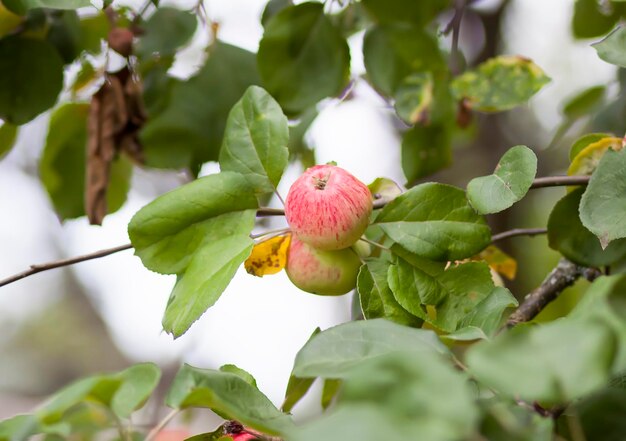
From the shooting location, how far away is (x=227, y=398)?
40 centimetres

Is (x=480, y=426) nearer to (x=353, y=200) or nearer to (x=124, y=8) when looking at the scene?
(x=353, y=200)

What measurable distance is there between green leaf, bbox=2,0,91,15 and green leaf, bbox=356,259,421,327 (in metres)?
0.28

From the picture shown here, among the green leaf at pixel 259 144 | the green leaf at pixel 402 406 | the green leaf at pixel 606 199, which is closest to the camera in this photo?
the green leaf at pixel 402 406

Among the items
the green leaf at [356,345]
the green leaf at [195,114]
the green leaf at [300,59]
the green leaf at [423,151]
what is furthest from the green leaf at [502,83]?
the green leaf at [356,345]

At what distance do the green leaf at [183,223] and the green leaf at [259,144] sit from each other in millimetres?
24

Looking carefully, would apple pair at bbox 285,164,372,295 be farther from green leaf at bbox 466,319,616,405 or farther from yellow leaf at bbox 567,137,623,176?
green leaf at bbox 466,319,616,405

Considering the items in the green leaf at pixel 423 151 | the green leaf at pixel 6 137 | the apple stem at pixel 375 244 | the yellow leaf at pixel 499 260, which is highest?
the green leaf at pixel 6 137

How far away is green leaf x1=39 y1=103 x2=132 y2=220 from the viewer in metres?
0.96

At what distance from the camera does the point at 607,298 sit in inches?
12.1

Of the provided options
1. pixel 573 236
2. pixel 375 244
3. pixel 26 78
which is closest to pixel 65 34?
pixel 26 78

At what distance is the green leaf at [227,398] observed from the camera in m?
0.37

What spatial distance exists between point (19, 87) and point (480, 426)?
0.63m

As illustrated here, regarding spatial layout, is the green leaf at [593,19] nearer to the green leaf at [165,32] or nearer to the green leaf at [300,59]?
the green leaf at [300,59]

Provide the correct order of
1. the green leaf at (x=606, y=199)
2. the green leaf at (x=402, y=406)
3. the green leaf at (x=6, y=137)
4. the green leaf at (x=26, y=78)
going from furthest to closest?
1. the green leaf at (x=6, y=137)
2. the green leaf at (x=26, y=78)
3. the green leaf at (x=606, y=199)
4. the green leaf at (x=402, y=406)
